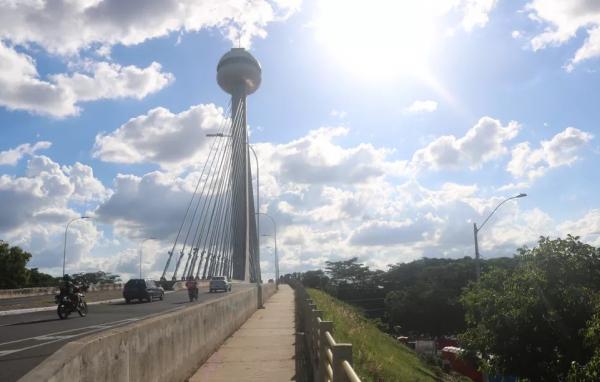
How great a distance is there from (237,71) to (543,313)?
82275 mm

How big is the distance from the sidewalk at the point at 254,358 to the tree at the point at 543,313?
651 centimetres

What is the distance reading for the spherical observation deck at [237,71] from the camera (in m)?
96.4

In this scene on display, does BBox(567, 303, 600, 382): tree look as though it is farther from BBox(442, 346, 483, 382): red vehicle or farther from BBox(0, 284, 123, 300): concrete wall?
BBox(0, 284, 123, 300): concrete wall

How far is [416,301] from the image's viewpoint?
86125 mm

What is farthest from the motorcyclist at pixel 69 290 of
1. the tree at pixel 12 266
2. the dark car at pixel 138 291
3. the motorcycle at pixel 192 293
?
the tree at pixel 12 266

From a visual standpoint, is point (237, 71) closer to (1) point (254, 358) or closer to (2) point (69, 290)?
(2) point (69, 290)

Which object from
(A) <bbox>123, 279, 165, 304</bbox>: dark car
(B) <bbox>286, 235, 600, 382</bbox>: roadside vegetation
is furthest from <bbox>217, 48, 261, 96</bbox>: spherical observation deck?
(B) <bbox>286, 235, 600, 382</bbox>: roadside vegetation

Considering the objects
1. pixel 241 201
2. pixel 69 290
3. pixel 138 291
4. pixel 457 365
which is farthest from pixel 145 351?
pixel 241 201

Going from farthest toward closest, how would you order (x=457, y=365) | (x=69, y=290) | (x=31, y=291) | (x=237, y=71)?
(x=237, y=71)
(x=31, y=291)
(x=457, y=365)
(x=69, y=290)

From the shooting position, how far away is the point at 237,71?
316 ft

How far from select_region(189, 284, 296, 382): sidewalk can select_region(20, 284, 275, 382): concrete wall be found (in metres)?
0.29

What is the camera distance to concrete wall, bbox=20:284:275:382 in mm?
5094

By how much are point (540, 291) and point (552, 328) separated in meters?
1.18

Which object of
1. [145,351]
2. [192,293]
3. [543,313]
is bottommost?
[543,313]
